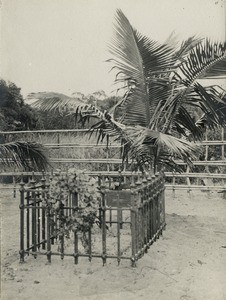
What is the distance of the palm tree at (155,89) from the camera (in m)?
7.23

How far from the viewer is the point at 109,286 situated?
15.9 ft

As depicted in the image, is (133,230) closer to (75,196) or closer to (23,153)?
(75,196)

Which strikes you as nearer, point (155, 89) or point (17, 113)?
point (155, 89)

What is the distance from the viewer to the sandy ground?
4.69m

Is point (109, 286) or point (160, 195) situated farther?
point (160, 195)

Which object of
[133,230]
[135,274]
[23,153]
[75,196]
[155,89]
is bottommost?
[135,274]

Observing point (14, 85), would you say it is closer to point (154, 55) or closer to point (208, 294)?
point (154, 55)

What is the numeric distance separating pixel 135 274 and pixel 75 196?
4.03ft

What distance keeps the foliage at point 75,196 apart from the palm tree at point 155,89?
4.63ft

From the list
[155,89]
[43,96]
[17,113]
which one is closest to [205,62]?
[155,89]

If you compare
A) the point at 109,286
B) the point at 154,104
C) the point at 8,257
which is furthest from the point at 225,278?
the point at 154,104

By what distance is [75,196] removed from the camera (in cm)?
570

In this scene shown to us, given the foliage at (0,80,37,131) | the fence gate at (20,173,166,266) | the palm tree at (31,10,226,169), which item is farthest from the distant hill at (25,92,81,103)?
the foliage at (0,80,37,131)

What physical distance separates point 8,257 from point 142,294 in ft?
7.26
